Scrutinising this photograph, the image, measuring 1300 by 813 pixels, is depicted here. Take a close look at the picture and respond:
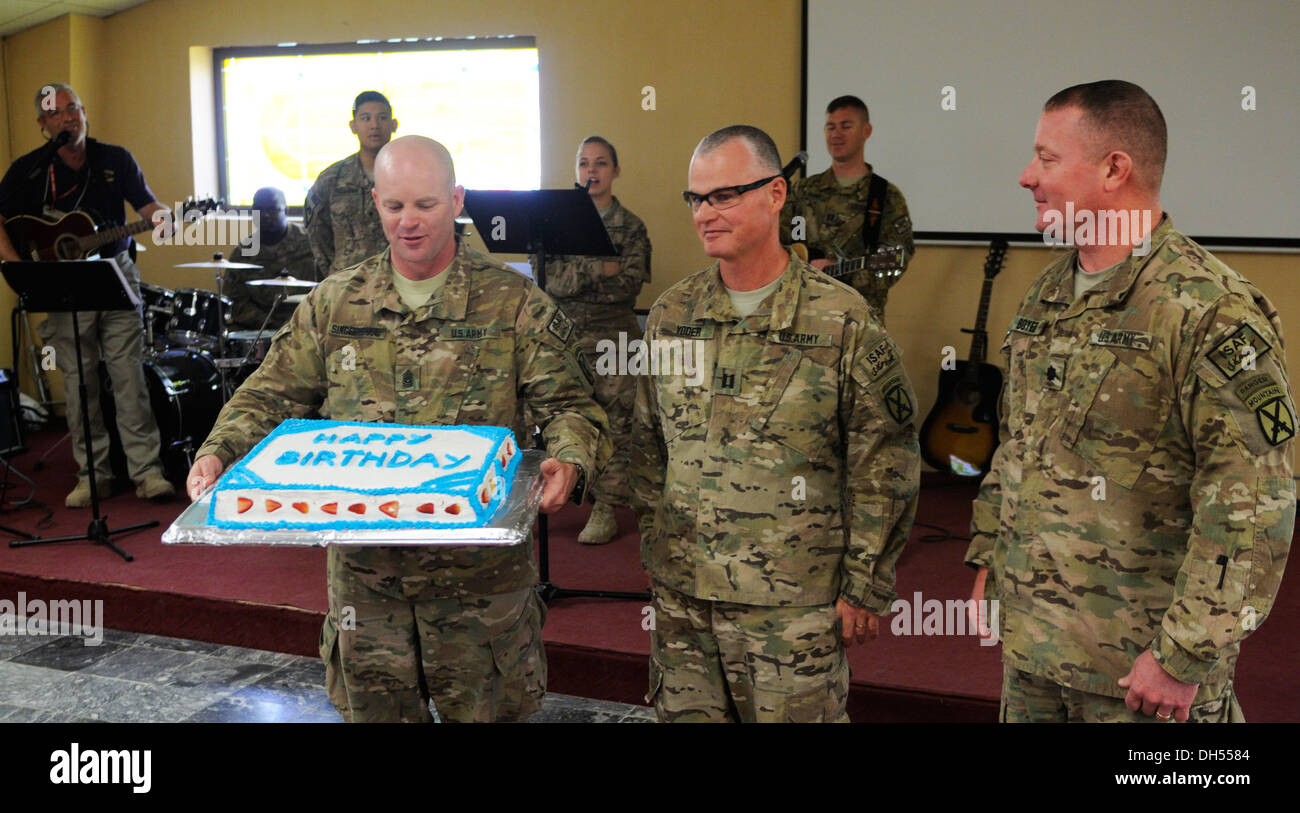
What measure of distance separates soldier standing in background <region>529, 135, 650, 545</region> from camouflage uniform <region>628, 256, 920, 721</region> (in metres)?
2.70

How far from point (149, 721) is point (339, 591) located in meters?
1.62

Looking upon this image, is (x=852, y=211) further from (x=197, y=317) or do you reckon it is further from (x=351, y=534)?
(x=197, y=317)

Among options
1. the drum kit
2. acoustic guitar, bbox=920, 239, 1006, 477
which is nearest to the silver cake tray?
the drum kit

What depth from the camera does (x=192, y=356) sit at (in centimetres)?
588

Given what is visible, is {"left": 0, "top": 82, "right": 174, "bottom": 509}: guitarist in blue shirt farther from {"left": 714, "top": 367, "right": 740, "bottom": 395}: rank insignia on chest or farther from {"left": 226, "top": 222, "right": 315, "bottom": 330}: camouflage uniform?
{"left": 714, "top": 367, "right": 740, "bottom": 395}: rank insignia on chest

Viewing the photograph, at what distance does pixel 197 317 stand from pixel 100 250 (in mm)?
1365

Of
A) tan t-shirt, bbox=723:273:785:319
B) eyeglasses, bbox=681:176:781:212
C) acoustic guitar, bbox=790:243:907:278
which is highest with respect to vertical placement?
eyeglasses, bbox=681:176:781:212

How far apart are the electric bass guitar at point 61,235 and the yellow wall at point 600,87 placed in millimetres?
2244

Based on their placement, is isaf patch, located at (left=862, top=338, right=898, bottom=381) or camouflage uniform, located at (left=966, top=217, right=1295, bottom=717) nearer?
camouflage uniform, located at (left=966, top=217, right=1295, bottom=717)

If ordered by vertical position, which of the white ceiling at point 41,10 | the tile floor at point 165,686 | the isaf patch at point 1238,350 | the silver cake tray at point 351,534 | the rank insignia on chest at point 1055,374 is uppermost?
the white ceiling at point 41,10

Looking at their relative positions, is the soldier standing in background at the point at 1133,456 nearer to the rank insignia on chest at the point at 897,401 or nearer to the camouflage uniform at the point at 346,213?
the rank insignia on chest at the point at 897,401

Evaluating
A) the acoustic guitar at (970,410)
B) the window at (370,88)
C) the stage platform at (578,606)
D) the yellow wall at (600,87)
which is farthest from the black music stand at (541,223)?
the window at (370,88)

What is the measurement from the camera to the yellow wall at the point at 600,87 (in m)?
5.89

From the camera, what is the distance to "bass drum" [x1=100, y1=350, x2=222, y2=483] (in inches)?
224
